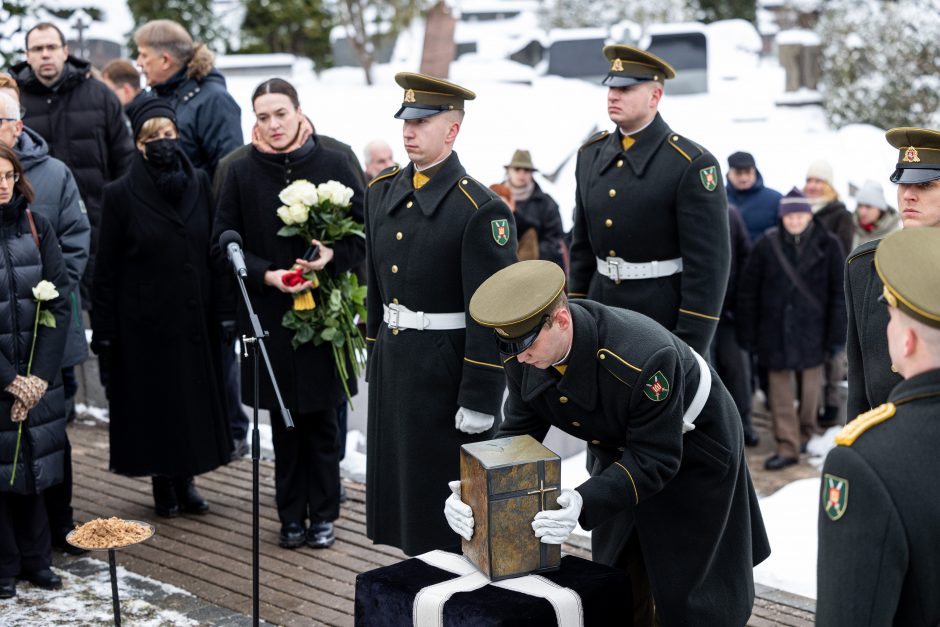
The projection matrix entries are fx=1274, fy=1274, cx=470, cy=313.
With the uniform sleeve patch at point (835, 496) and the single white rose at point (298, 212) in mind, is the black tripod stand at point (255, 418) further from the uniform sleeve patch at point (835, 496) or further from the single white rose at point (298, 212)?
the uniform sleeve patch at point (835, 496)

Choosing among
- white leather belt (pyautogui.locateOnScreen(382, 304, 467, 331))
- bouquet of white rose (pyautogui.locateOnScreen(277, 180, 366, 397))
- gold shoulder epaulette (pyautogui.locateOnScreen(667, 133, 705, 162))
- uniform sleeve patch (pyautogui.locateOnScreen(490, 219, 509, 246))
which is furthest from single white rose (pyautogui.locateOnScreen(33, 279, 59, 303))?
gold shoulder epaulette (pyautogui.locateOnScreen(667, 133, 705, 162))

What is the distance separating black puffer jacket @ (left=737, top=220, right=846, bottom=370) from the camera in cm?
809

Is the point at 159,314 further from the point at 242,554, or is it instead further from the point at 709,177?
the point at 709,177

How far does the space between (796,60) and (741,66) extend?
2121mm

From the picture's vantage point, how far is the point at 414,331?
4.93 meters

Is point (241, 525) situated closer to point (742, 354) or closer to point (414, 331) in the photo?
point (414, 331)

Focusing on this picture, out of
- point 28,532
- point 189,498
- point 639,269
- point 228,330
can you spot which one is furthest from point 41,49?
point 639,269

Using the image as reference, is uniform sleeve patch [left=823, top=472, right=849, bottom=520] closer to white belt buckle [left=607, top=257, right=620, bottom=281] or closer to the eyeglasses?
white belt buckle [left=607, top=257, right=620, bottom=281]

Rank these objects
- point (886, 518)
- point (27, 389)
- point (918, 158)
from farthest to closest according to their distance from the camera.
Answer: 1. point (27, 389)
2. point (918, 158)
3. point (886, 518)

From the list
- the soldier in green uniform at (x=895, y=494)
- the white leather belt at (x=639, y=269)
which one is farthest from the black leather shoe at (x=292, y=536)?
the soldier in green uniform at (x=895, y=494)

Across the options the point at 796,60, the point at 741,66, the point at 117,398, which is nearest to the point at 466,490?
the point at 117,398

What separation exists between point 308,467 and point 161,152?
1.64 meters

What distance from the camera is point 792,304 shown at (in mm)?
8133

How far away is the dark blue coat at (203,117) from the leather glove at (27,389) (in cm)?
204
